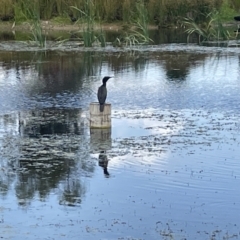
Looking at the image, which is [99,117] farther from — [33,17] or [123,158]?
[33,17]

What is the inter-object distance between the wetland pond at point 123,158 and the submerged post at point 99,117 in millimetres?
164

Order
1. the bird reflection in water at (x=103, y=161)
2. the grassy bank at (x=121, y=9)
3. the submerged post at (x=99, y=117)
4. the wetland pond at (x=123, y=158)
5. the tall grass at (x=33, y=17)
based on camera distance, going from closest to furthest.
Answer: the wetland pond at (x=123, y=158)
the bird reflection in water at (x=103, y=161)
the submerged post at (x=99, y=117)
the tall grass at (x=33, y=17)
the grassy bank at (x=121, y=9)

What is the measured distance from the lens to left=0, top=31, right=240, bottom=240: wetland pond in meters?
7.72

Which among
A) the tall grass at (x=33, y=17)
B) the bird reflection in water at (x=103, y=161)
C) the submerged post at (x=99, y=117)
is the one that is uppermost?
the tall grass at (x=33, y=17)

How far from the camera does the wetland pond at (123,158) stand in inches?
304

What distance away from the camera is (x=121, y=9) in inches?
1486

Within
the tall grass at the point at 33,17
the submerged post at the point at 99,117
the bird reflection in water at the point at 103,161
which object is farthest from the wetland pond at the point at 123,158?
the tall grass at the point at 33,17

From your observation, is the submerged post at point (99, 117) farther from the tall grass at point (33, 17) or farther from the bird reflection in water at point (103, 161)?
the tall grass at point (33, 17)

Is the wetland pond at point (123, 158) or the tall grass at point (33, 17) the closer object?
the wetland pond at point (123, 158)

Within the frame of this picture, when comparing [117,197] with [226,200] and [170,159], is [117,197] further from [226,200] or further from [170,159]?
[170,159]

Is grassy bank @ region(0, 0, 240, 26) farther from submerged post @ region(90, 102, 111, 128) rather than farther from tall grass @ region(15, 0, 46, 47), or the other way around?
submerged post @ region(90, 102, 111, 128)

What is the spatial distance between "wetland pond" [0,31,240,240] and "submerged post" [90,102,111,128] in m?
0.16

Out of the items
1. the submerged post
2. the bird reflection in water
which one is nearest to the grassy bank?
the submerged post

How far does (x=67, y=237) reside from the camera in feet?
23.8
